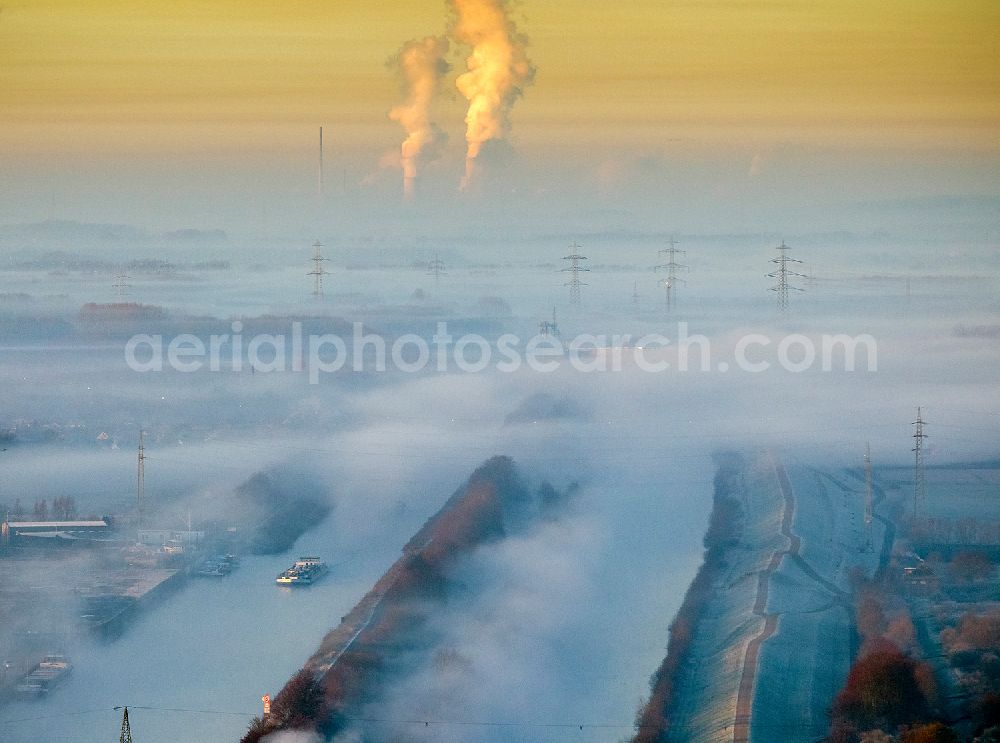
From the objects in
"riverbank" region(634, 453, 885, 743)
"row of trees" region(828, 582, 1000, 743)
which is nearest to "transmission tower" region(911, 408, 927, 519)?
"riverbank" region(634, 453, 885, 743)

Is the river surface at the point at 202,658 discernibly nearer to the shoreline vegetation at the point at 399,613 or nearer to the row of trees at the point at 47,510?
the shoreline vegetation at the point at 399,613

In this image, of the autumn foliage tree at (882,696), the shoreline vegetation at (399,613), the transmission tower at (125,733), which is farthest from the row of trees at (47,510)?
the autumn foliage tree at (882,696)

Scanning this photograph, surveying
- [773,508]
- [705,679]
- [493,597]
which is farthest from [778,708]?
[773,508]

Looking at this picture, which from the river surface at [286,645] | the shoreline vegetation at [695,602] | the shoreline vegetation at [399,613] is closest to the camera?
the shoreline vegetation at [399,613]

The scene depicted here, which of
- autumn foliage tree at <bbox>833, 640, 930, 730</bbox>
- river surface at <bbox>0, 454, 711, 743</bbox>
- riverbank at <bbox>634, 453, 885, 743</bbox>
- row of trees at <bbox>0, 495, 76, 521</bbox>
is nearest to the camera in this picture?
autumn foliage tree at <bbox>833, 640, 930, 730</bbox>

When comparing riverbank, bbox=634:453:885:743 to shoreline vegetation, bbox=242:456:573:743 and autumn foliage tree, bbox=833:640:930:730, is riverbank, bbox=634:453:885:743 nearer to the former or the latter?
autumn foliage tree, bbox=833:640:930:730

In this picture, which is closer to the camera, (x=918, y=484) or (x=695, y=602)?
(x=695, y=602)

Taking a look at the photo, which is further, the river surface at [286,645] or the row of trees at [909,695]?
the river surface at [286,645]

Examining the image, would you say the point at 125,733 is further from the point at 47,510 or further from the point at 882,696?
the point at 47,510

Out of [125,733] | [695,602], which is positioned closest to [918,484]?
[695,602]
